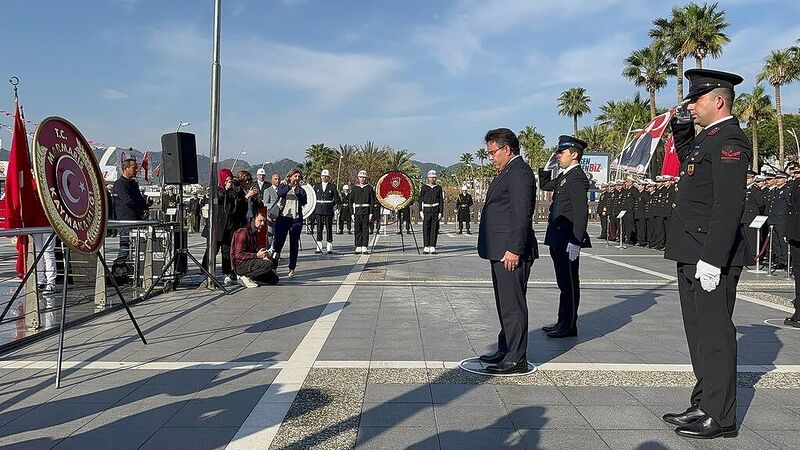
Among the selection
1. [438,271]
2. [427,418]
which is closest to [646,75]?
[438,271]

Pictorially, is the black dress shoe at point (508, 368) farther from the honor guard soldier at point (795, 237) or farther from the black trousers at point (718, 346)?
the honor guard soldier at point (795, 237)

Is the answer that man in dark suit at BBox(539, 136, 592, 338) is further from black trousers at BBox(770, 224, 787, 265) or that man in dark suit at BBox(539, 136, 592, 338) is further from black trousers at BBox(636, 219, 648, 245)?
black trousers at BBox(636, 219, 648, 245)

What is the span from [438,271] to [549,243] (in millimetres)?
6502

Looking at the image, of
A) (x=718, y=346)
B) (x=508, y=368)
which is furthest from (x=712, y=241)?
(x=508, y=368)

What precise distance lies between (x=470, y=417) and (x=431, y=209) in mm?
13236

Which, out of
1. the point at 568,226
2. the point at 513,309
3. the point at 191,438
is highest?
the point at 568,226

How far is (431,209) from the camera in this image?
1745cm

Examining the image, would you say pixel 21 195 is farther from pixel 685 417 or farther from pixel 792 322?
pixel 792 322

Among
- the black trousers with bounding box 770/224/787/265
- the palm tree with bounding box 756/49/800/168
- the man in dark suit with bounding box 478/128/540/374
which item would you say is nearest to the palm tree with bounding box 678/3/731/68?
the palm tree with bounding box 756/49/800/168

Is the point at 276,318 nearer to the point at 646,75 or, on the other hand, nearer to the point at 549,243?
the point at 549,243

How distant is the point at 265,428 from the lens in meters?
4.08

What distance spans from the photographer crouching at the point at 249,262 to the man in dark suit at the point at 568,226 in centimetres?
543

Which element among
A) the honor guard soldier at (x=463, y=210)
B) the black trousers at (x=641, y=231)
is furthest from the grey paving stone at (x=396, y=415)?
the honor guard soldier at (x=463, y=210)

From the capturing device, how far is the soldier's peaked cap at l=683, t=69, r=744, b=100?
4172 mm
